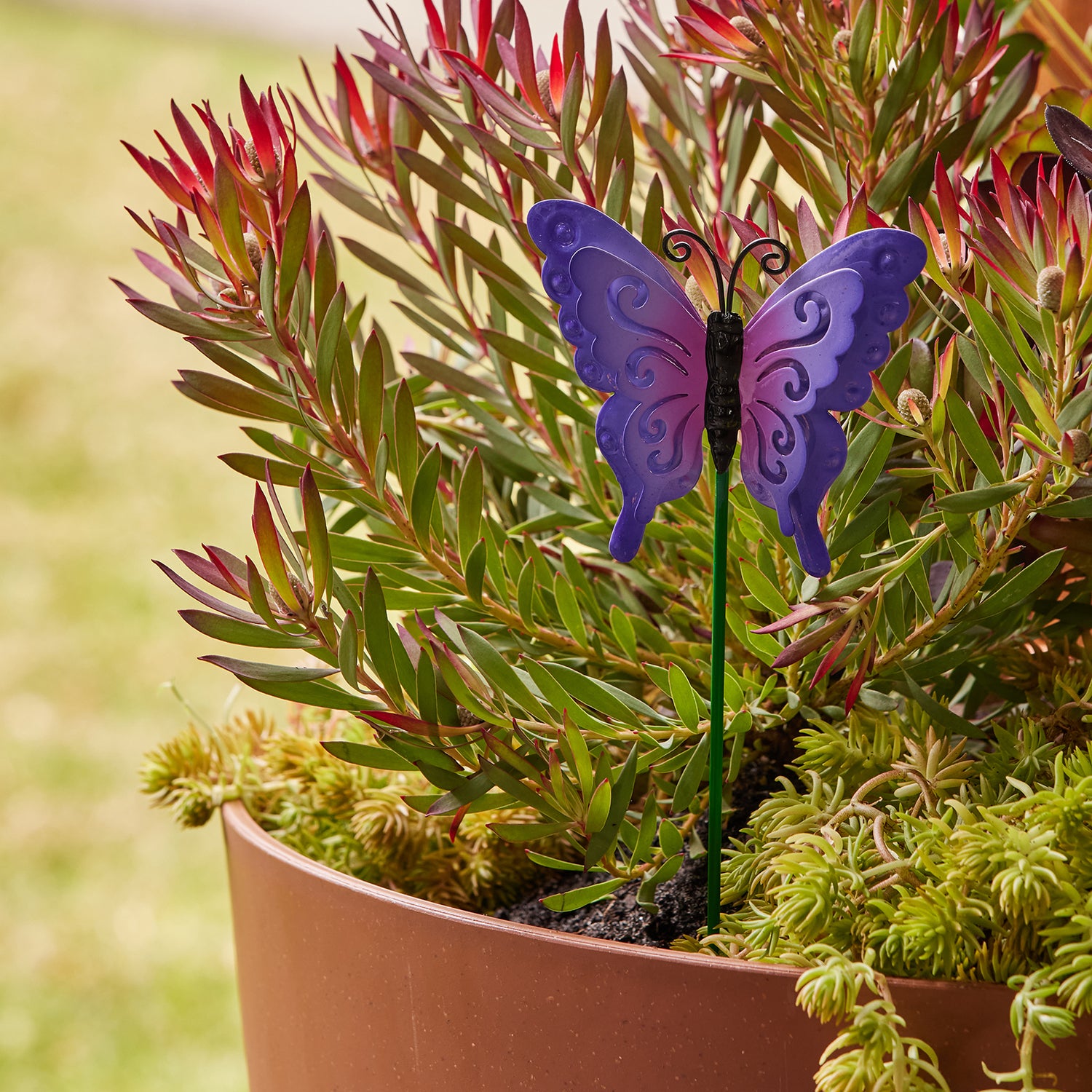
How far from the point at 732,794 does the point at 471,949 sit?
6.3 inches

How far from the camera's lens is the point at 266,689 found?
0.37 meters

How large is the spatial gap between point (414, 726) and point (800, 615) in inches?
4.9

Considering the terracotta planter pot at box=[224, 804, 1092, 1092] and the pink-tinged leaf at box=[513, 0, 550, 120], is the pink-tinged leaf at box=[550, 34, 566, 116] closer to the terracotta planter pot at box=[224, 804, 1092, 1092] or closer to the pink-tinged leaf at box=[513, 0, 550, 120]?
the pink-tinged leaf at box=[513, 0, 550, 120]

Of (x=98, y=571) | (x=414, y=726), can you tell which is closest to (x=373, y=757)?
(x=414, y=726)

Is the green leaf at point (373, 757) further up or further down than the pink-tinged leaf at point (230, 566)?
further down

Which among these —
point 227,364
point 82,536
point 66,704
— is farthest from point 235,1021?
point 227,364

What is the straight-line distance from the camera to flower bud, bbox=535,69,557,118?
1.37ft

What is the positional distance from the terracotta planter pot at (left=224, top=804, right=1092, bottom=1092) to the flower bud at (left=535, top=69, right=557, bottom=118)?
0.91 feet

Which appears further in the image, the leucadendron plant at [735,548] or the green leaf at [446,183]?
the green leaf at [446,183]

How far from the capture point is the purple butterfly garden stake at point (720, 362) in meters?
0.33

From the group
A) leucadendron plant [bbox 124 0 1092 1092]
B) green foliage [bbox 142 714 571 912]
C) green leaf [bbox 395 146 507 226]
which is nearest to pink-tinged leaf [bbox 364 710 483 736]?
leucadendron plant [bbox 124 0 1092 1092]

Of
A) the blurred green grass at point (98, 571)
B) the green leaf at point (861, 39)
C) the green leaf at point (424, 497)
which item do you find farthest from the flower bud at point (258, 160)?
the blurred green grass at point (98, 571)

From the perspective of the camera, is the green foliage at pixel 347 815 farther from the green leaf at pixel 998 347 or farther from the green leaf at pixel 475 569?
the green leaf at pixel 998 347

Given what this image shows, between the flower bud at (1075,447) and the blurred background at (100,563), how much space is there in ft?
1.64
